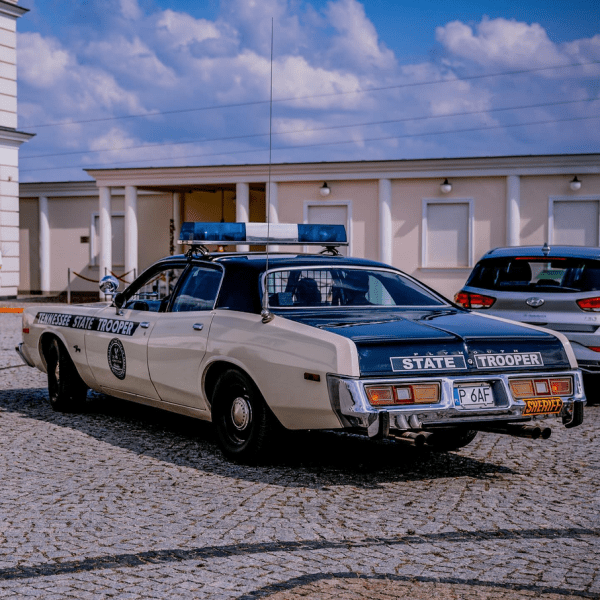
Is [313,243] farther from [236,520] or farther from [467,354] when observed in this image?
[236,520]

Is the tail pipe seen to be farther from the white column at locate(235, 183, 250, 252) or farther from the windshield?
the white column at locate(235, 183, 250, 252)

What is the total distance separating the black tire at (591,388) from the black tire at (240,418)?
4.66 meters

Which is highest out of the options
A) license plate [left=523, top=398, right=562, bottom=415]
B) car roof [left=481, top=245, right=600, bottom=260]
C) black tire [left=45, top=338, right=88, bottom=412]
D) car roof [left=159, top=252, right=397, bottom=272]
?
car roof [left=481, top=245, right=600, bottom=260]

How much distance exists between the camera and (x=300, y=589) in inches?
160

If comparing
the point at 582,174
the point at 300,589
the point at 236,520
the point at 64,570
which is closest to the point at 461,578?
the point at 300,589

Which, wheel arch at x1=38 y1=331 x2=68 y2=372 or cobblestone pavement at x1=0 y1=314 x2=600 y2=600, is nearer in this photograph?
cobblestone pavement at x1=0 y1=314 x2=600 y2=600

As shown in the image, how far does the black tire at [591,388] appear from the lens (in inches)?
399

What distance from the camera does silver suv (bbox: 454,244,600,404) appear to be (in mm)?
9406

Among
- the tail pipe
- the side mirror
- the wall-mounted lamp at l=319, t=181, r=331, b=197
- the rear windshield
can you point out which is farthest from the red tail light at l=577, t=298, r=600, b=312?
the wall-mounted lamp at l=319, t=181, r=331, b=197

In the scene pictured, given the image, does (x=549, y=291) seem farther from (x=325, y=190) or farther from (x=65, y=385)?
(x=325, y=190)

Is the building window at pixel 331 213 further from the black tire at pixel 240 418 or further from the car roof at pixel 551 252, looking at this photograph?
the black tire at pixel 240 418

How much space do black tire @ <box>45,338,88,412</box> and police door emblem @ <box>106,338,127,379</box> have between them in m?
0.88

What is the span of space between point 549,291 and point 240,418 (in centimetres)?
436

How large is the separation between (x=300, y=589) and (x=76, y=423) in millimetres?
4755
